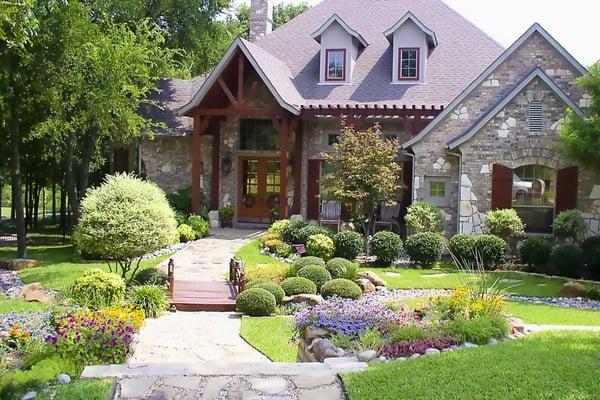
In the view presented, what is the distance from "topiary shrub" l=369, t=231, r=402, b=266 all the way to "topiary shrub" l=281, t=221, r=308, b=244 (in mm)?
2103

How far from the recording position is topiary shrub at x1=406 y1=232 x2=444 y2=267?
16.6m

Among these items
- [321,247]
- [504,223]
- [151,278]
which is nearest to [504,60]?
[504,223]

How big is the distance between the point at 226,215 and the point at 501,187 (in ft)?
30.1

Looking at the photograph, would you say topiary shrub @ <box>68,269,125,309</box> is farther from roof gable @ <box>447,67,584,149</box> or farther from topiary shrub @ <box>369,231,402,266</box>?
roof gable @ <box>447,67,584,149</box>

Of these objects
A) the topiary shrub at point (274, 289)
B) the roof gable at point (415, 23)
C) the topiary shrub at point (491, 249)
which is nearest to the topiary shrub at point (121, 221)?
the topiary shrub at point (274, 289)

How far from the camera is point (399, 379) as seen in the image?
630 centimetres

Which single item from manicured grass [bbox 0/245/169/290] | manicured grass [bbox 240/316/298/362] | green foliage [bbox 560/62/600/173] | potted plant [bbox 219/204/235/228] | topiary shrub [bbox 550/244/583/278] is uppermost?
green foliage [bbox 560/62/600/173]

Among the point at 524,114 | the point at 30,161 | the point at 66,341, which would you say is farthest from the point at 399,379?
the point at 30,161

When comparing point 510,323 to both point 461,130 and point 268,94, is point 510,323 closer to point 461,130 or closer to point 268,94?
point 461,130

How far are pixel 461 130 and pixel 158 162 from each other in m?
11.1

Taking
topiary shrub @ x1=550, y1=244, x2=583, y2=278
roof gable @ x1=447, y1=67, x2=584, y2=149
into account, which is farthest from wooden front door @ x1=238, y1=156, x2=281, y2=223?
topiary shrub @ x1=550, y1=244, x2=583, y2=278

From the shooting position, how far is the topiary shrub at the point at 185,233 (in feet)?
62.6

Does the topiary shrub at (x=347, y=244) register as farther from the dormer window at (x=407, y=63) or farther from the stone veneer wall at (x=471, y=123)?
the dormer window at (x=407, y=63)

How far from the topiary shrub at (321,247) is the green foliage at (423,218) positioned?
2649mm
